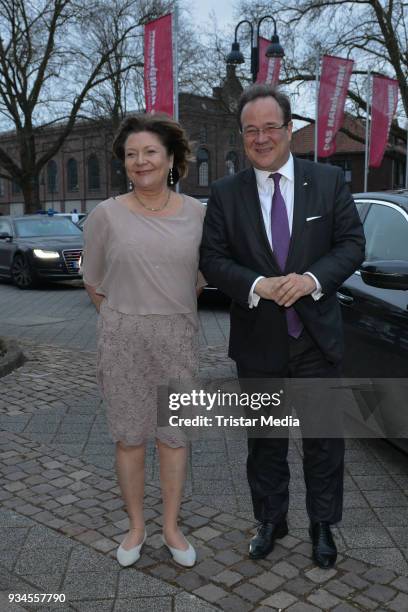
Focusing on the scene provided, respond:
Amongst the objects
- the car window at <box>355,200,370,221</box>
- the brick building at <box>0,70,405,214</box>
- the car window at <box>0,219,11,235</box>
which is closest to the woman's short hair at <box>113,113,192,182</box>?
the car window at <box>355,200,370,221</box>

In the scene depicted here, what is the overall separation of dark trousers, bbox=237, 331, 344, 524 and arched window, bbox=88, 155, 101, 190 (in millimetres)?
58386

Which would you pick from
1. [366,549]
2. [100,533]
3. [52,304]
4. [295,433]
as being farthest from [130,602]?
[52,304]

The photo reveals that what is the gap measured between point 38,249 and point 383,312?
1072cm

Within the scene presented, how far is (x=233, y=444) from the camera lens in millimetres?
4312

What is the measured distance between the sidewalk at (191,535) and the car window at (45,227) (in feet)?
33.7

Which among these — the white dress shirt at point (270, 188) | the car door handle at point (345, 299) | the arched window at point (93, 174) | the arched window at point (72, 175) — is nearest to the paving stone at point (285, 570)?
the white dress shirt at point (270, 188)

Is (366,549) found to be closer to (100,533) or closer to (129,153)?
(100,533)

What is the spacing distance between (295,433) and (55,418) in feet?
5.87

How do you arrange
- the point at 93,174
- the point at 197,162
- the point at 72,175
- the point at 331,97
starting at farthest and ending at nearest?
the point at 72,175
the point at 93,174
the point at 197,162
the point at 331,97

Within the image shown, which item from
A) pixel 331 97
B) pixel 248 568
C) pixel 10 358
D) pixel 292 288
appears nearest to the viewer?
pixel 292 288

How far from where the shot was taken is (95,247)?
Result: 2.74 metres

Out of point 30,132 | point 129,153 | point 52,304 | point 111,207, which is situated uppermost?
point 30,132

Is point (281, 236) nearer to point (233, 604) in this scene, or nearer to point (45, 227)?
point (233, 604)

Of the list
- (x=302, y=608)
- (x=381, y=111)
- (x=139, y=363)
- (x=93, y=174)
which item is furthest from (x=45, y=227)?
(x=93, y=174)
